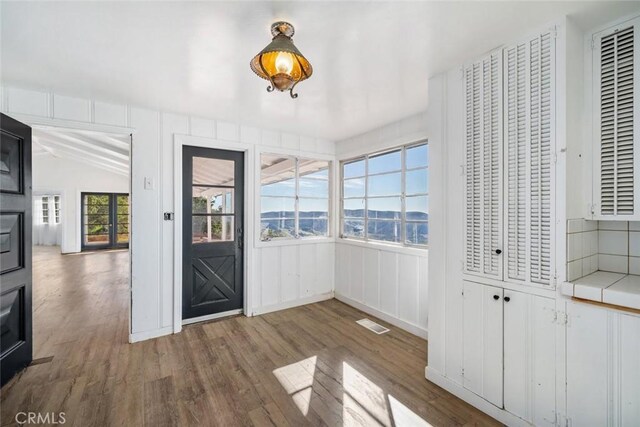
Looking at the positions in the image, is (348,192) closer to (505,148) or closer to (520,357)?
(505,148)

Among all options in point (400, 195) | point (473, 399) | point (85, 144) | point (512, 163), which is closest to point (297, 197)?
→ point (400, 195)

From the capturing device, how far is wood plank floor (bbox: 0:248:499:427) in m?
1.87

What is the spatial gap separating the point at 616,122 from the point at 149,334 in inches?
170

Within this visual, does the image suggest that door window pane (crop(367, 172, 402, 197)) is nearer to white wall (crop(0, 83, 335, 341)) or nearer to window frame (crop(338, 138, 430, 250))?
window frame (crop(338, 138, 430, 250))

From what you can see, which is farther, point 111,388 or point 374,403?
point 111,388

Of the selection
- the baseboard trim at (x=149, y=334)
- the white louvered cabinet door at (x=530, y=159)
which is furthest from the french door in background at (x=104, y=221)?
the white louvered cabinet door at (x=530, y=159)

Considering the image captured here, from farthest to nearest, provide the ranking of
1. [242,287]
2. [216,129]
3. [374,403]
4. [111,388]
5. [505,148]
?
1. [242,287]
2. [216,129]
3. [111,388]
4. [374,403]
5. [505,148]

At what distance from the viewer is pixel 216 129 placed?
3398 mm

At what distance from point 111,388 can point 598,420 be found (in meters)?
3.25

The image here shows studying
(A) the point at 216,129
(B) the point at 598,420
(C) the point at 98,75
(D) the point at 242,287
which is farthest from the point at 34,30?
(B) the point at 598,420

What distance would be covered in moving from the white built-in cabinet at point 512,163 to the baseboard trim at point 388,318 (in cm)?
136

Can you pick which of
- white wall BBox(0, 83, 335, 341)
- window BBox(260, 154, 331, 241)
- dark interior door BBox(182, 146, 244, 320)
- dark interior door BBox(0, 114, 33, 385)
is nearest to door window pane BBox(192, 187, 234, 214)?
dark interior door BBox(182, 146, 244, 320)

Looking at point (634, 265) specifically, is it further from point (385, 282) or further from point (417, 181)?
point (385, 282)

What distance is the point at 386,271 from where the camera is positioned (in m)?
3.47
